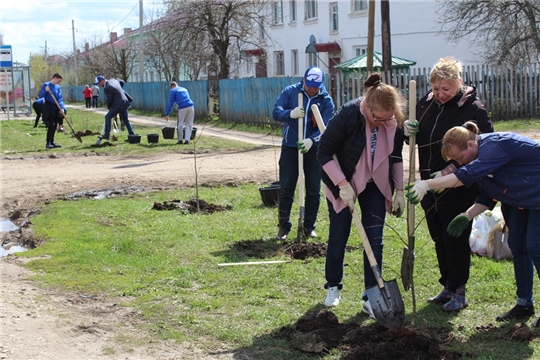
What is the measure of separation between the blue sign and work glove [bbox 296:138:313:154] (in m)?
27.0

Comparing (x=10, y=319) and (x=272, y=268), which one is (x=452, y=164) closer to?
(x=272, y=268)

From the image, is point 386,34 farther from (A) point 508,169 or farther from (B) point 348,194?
(A) point 508,169

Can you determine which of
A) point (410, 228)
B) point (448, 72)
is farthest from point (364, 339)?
point (448, 72)

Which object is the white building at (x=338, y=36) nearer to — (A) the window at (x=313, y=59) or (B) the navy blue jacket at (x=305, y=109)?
(A) the window at (x=313, y=59)

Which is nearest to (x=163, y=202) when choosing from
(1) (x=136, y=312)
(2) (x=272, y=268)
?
(2) (x=272, y=268)

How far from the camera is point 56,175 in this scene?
13930mm

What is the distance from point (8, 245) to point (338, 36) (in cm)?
2986

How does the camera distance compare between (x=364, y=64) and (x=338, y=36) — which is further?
(x=338, y=36)

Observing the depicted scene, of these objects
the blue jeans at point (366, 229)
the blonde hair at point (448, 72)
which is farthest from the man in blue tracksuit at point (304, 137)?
the blonde hair at point (448, 72)

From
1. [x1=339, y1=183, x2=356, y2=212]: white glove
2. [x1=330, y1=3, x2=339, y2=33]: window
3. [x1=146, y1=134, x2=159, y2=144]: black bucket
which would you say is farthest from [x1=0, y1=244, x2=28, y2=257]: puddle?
[x1=330, y1=3, x2=339, y2=33]: window

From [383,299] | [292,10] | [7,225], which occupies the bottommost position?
[7,225]

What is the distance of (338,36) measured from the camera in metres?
36.8

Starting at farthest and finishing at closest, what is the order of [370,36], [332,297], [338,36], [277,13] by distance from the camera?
[277,13] < [338,36] < [370,36] < [332,297]

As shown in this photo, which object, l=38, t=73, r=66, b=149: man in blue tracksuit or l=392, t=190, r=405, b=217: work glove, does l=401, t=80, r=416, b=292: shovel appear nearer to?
l=392, t=190, r=405, b=217: work glove
